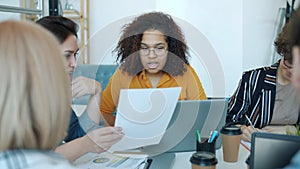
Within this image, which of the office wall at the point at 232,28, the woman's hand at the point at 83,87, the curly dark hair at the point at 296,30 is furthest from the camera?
the office wall at the point at 232,28

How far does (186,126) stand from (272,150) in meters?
0.32

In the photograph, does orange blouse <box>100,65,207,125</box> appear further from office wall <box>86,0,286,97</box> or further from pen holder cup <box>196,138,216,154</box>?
office wall <box>86,0,286,97</box>

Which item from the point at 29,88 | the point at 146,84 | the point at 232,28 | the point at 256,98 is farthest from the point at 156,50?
the point at 232,28

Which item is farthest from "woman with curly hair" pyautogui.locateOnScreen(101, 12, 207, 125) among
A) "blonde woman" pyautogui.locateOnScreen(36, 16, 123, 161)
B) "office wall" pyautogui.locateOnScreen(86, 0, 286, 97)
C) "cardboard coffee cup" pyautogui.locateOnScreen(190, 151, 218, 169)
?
"office wall" pyautogui.locateOnScreen(86, 0, 286, 97)

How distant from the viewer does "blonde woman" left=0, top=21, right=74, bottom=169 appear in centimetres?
54

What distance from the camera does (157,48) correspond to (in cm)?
139

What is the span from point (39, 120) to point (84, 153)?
1.50 feet

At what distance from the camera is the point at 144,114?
0.97 meters

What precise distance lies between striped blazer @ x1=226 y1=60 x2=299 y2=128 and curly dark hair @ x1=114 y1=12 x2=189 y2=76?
0.31m

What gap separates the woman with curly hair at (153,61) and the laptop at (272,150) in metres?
0.59

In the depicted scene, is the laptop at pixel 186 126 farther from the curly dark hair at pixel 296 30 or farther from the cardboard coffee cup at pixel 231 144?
the curly dark hair at pixel 296 30

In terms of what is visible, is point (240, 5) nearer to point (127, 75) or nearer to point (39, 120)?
point (127, 75)

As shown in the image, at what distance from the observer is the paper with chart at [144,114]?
924 millimetres

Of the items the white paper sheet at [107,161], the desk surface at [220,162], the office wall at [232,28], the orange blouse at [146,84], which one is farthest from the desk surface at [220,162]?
the office wall at [232,28]
